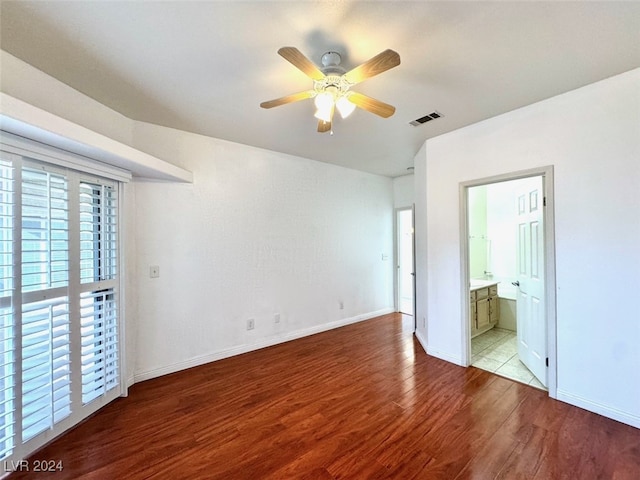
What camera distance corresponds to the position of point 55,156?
1.83 metres

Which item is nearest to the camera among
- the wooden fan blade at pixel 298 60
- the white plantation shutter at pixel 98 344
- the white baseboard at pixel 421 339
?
the wooden fan blade at pixel 298 60

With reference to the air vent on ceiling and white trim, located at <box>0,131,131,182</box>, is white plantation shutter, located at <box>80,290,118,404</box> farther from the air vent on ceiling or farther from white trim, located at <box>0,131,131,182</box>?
the air vent on ceiling

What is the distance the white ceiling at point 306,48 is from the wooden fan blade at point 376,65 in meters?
0.23

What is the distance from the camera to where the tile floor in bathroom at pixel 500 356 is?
276 cm

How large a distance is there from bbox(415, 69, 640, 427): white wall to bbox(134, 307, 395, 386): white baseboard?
273 cm

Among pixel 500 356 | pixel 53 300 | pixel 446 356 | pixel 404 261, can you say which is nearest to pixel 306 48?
pixel 53 300

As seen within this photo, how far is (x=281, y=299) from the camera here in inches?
146

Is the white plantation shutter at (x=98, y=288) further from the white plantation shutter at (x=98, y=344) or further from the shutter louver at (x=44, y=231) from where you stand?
the shutter louver at (x=44, y=231)

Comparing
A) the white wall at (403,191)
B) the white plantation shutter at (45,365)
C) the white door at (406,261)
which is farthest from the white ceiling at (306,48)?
the white door at (406,261)

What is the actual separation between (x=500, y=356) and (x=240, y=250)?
3.47 m

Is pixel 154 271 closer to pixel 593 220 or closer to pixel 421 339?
pixel 421 339

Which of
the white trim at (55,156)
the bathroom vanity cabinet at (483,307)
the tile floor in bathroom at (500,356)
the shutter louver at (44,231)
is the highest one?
the white trim at (55,156)

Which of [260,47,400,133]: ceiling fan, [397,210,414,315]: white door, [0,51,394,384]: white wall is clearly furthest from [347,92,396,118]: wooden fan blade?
[397,210,414,315]: white door

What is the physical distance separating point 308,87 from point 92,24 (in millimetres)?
1351
